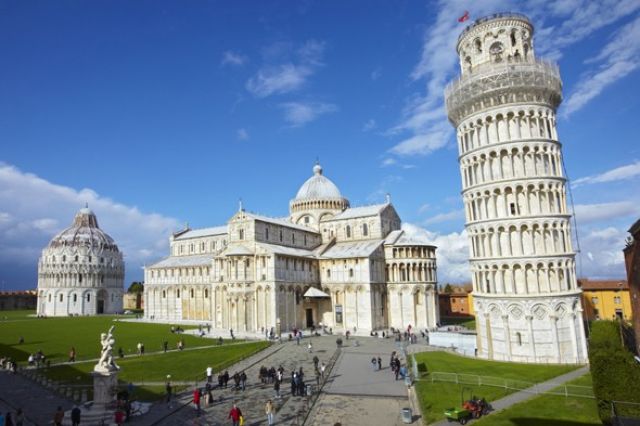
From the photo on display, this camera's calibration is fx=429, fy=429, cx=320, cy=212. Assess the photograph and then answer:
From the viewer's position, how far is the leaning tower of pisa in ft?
105

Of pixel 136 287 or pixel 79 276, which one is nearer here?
pixel 79 276

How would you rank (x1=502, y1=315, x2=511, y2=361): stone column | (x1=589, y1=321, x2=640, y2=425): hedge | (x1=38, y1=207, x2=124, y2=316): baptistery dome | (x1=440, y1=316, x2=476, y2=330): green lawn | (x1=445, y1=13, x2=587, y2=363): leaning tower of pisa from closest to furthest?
(x1=589, y1=321, x2=640, y2=425): hedge, (x1=445, y1=13, x2=587, y2=363): leaning tower of pisa, (x1=502, y1=315, x2=511, y2=361): stone column, (x1=440, y1=316, x2=476, y2=330): green lawn, (x1=38, y1=207, x2=124, y2=316): baptistery dome

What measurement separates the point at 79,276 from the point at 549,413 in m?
109

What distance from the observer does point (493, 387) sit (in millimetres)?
24781

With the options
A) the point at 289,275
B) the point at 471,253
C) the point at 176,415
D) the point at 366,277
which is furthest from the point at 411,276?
the point at 176,415

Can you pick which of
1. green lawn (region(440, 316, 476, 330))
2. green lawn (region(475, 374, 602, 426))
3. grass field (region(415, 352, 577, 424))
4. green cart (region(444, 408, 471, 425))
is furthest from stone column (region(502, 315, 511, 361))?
green lawn (region(440, 316, 476, 330))

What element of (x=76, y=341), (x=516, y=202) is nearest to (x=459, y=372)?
(x=516, y=202)

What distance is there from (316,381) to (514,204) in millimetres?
20385

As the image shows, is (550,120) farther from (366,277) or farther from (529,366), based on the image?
(366,277)

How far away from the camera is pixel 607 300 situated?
187ft

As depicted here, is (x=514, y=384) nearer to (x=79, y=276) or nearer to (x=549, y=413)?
(x=549, y=413)

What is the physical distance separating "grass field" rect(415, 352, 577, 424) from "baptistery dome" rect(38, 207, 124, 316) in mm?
93941

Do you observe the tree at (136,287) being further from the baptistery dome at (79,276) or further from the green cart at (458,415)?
the green cart at (458,415)

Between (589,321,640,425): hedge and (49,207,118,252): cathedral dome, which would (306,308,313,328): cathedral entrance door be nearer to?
(589,321,640,425): hedge
